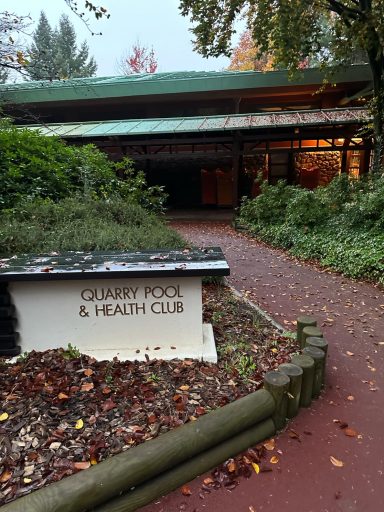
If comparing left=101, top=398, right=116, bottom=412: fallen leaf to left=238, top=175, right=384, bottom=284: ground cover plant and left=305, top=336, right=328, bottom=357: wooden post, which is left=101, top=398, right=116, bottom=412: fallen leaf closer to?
left=305, top=336, right=328, bottom=357: wooden post

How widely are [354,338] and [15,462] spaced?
3.69 meters

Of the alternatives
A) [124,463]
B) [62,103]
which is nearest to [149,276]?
[124,463]

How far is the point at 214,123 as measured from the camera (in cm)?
1316

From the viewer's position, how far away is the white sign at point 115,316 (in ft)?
10.5

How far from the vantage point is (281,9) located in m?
8.74

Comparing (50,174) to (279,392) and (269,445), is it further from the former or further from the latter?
(269,445)

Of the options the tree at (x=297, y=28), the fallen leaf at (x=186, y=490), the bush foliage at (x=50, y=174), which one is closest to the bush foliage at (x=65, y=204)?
the bush foliage at (x=50, y=174)

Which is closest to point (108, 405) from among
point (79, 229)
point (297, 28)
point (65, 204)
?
point (79, 229)

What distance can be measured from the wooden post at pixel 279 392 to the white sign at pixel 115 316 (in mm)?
742

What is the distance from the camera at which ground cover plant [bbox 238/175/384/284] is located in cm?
678

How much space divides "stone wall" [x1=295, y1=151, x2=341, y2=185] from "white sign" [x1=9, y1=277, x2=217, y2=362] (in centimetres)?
1429

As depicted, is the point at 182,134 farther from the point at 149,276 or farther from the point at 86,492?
the point at 86,492

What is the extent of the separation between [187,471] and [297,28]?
34.4ft

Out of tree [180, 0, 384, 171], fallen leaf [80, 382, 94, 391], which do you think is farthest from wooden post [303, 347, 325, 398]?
tree [180, 0, 384, 171]
